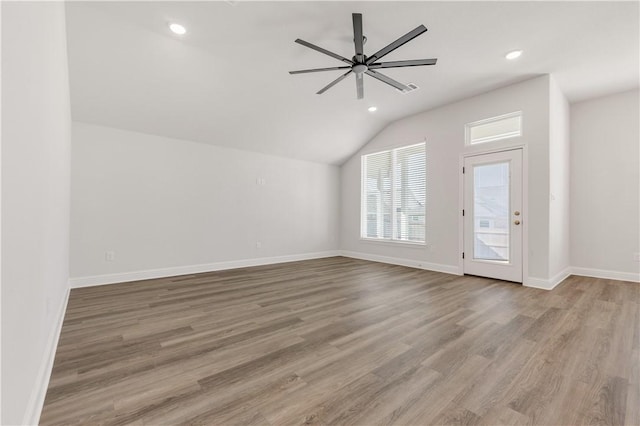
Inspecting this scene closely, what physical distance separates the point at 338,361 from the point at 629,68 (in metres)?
5.56

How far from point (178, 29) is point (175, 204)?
2.91 meters

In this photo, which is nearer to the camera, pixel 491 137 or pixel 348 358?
pixel 348 358

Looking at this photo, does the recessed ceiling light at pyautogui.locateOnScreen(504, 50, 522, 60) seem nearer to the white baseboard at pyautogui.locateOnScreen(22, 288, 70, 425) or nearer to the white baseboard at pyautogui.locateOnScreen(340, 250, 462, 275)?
the white baseboard at pyautogui.locateOnScreen(340, 250, 462, 275)

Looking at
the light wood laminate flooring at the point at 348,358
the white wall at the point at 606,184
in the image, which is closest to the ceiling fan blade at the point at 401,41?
the light wood laminate flooring at the point at 348,358

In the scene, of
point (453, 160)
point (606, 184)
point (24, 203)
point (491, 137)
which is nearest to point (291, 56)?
point (24, 203)

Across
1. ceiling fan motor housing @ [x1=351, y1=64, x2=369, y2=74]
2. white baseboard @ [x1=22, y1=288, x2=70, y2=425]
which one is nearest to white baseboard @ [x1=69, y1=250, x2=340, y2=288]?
white baseboard @ [x1=22, y1=288, x2=70, y2=425]

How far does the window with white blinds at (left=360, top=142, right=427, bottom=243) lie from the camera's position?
5750mm

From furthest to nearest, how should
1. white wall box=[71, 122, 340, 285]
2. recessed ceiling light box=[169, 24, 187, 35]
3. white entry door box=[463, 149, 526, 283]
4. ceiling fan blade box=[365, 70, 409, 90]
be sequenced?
white entry door box=[463, 149, 526, 283]
white wall box=[71, 122, 340, 285]
ceiling fan blade box=[365, 70, 409, 90]
recessed ceiling light box=[169, 24, 187, 35]

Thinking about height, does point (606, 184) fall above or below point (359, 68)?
below

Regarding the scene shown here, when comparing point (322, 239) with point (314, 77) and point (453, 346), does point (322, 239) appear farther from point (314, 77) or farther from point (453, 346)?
point (453, 346)

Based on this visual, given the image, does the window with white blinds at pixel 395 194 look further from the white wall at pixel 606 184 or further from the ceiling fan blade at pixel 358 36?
the ceiling fan blade at pixel 358 36

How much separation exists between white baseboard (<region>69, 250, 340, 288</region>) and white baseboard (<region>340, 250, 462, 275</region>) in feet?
3.72

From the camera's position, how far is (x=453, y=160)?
16.8 feet

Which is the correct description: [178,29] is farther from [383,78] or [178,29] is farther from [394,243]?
[394,243]
